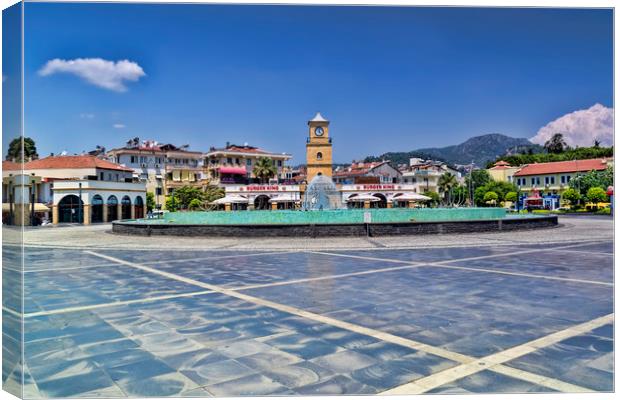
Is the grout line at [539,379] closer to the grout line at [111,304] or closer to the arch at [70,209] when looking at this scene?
the grout line at [111,304]

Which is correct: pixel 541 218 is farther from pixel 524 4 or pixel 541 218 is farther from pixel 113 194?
pixel 113 194

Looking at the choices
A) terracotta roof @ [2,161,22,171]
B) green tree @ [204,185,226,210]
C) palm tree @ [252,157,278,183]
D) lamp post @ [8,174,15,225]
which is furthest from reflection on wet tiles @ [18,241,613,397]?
palm tree @ [252,157,278,183]

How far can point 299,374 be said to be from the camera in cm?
575

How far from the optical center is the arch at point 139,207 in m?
57.8

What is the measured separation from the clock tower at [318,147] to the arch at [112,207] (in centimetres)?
2490

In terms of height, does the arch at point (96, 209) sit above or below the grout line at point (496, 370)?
above

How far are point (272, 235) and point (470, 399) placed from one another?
2031 cm

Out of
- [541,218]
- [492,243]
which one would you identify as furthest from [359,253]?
[541,218]

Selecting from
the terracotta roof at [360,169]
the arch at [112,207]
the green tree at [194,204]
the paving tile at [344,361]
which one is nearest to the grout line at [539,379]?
the paving tile at [344,361]

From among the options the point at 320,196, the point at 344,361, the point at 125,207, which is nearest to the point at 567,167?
the point at 320,196

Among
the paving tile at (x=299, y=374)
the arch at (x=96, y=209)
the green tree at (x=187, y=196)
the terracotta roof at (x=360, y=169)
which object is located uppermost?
the terracotta roof at (x=360, y=169)

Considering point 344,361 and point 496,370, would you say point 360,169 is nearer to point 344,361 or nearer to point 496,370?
point 344,361

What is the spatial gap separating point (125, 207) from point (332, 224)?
37.5 meters

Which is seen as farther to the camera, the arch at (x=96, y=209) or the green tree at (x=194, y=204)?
the green tree at (x=194, y=204)
